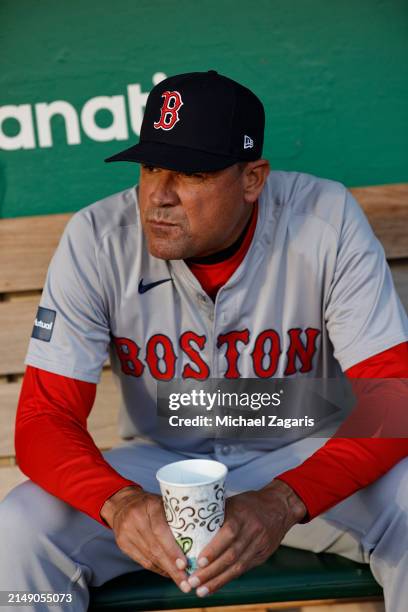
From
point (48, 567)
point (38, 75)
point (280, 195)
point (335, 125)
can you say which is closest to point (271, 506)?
point (48, 567)

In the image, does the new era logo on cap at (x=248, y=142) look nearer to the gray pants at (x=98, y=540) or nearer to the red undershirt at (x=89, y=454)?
the red undershirt at (x=89, y=454)

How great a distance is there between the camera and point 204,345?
2201 mm

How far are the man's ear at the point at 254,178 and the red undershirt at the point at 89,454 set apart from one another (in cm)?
48

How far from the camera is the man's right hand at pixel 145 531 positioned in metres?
1.59

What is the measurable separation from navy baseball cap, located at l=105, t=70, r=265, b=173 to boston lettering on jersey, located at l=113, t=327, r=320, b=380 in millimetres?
445

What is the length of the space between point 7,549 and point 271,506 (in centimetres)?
53

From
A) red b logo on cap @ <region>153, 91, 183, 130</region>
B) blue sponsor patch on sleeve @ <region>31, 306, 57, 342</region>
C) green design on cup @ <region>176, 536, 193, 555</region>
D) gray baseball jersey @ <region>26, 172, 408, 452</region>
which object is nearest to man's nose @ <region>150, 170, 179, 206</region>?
red b logo on cap @ <region>153, 91, 183, 130</region>

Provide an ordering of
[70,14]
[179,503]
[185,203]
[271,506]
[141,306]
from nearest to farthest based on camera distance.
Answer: [179,503] → [271,506] → [185,203] → [141,306] → [70,14]

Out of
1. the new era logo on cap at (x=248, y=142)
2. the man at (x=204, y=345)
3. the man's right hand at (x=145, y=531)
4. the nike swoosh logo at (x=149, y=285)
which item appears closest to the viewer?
the man's right hand at (x=145, y=531)

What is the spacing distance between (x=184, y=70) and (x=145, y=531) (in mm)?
1444

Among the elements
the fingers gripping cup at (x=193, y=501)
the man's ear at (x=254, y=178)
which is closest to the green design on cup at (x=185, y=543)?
the fingers gripping cup at (x=193, y=501)

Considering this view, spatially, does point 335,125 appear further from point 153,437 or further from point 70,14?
point 153,437

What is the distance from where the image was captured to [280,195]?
2.25m

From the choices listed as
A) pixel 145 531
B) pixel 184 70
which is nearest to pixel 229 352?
pixel 145 531
